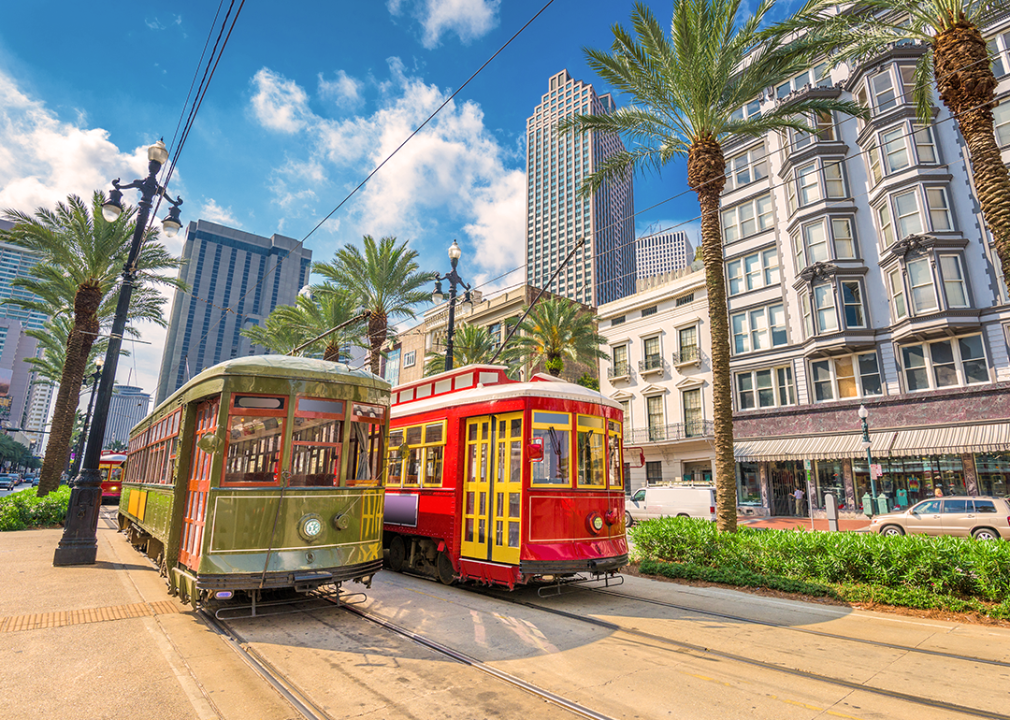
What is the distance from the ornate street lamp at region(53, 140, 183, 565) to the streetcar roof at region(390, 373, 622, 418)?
22.3 feet

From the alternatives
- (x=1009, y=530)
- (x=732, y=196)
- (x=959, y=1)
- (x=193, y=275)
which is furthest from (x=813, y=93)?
(x=193, y=275)

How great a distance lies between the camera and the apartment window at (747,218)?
31.1 meters

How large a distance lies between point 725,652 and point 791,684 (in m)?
1.03

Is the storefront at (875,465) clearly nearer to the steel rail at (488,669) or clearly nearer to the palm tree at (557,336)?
Answer: the palm tree at (557,336)

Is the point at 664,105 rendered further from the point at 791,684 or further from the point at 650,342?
the point at 650,342

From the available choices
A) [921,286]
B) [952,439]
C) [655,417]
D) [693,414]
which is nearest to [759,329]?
[693,414]

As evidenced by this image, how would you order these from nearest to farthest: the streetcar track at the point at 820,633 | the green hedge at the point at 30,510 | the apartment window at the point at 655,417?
the streetcar track at the point at 820,633
the green hedge at the point at 30,510
the apartment window at the point at 655,417

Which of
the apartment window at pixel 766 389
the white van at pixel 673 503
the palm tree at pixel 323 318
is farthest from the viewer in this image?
the palm tree at pixel 323 318

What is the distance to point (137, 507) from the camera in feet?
40.7

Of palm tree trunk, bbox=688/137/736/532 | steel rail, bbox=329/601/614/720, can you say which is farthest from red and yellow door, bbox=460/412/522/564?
palm tree trunk, bbox=688/137/736/532

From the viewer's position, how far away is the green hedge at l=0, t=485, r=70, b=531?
1683 cm

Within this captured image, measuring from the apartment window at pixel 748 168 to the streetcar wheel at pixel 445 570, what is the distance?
30249 mm

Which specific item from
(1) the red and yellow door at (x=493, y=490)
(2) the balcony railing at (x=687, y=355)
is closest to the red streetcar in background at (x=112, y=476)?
(1) the red and yellow door at (x=493, y=490)

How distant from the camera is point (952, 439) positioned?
21.8 m
